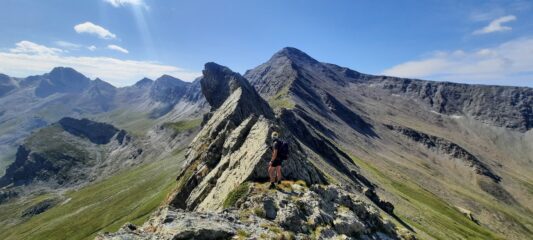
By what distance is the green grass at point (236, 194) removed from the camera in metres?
35.0

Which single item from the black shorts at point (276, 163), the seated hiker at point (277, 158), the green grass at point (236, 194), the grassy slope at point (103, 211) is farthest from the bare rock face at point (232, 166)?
the grassy slope at point (103, 211)

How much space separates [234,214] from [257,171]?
9.67 meters

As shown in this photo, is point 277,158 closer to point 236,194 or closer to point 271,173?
point 271,173

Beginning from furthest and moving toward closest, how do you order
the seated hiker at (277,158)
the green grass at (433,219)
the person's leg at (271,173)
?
the green grass at (433,219) < the person's leg at (271,173) < the seated hiker at (277,158)

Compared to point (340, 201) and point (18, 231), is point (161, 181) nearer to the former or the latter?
point (18, 231)

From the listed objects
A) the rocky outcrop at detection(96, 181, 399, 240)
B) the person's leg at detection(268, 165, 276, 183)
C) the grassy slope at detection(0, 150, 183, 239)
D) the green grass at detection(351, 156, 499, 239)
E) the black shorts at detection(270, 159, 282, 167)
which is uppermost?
the black shorts at detection(270, 159, 282, 167)

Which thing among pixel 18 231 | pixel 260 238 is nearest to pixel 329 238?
pixel 260 238

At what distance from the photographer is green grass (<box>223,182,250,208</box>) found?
1377 inches

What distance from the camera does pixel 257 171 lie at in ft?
129

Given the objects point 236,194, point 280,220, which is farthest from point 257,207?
point 236,194

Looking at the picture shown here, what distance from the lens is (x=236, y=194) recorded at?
1404 inches

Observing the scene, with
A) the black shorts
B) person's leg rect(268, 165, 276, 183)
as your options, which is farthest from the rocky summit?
the black shorts

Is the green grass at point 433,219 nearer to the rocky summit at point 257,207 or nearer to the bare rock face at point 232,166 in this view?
the bare rock face at point 232,166

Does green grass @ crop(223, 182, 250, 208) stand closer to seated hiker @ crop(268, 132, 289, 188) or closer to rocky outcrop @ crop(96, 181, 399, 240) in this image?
rocky outcrop @ crop(96, 181, 399, 240)
